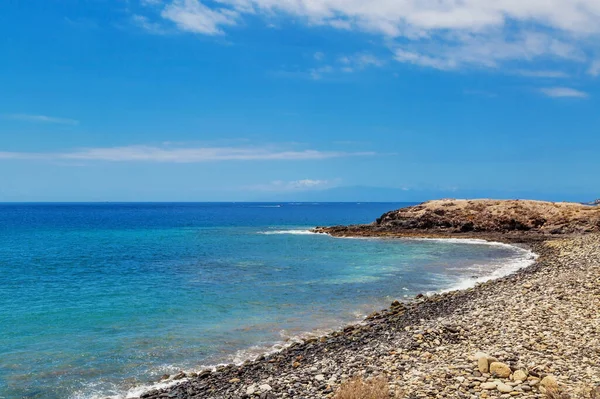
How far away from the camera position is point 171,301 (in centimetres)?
2491

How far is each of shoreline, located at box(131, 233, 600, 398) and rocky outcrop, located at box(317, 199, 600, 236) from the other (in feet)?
151

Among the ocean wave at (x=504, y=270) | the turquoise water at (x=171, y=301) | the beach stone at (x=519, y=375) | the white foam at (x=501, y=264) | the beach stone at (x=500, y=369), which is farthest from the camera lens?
the white foam at (x=501, y=264)

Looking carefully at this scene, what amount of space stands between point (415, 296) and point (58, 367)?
17621 mm

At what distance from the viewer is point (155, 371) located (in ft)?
49.3

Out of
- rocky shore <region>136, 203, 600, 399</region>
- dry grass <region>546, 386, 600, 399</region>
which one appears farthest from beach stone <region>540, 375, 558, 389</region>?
dry grass <region>546, 386, 600, 399</region>

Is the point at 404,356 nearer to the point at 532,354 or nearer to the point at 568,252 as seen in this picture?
the point at 532,354

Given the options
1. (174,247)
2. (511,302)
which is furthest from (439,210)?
(511,302)

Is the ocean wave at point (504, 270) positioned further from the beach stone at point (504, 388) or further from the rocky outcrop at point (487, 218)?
the rocky outcrop at point (487, 218)

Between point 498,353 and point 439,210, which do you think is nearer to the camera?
point 498,353

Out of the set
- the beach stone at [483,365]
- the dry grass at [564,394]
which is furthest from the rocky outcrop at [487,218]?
the dry grass at [564,394]

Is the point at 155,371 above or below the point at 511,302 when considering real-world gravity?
below

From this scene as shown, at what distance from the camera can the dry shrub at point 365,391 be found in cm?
980

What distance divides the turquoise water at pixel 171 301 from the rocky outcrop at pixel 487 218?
16.5 meters

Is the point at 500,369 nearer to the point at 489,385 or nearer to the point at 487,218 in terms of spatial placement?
the point at 489,385
